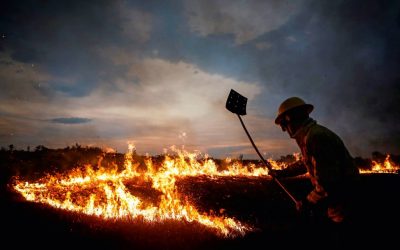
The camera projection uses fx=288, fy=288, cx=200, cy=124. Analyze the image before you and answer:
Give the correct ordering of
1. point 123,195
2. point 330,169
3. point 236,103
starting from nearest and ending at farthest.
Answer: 1. point 330,169
2. point 236,103
3. point 123,195

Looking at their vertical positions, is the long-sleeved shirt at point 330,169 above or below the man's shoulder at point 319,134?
below

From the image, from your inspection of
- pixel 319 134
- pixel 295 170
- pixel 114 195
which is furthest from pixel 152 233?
pixel 114 195

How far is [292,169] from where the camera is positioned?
6.16 metres

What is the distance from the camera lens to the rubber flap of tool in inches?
291

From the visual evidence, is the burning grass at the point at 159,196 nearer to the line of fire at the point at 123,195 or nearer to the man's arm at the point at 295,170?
the line of fire at the point at 123,195

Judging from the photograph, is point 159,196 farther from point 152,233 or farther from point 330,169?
point 330,169

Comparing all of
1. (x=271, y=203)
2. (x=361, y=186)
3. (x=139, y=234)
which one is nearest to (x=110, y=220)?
(x=139, y=234)

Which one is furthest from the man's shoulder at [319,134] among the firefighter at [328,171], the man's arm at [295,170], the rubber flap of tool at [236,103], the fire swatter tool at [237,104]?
the rubber flap of tool at [236,103]

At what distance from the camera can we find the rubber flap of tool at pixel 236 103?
24.3 ft

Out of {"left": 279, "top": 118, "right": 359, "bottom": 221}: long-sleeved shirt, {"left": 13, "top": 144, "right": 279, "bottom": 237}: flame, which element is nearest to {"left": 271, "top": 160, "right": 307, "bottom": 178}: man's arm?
{"left": 279, "top": 118, "right": 359, "bottom": 221}: long-sleeved shirt

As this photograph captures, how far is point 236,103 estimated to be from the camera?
24.6ft

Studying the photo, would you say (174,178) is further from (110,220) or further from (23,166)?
(23,166)

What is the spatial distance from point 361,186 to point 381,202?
1201 cm

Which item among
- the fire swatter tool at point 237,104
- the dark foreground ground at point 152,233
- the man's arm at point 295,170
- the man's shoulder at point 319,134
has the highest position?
the fire swatter tool at point 237,104
